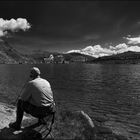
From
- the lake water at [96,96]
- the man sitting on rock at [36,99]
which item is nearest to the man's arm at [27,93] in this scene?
the man sitting on rock at [36,99]

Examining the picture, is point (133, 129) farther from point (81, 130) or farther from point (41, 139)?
point (41, 139)

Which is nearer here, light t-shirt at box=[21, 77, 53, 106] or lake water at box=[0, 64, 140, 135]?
light t-shirt at box=[21, 77, 53, 106]

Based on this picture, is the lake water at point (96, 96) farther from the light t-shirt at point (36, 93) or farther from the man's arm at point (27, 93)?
the man's arm at point (27, 93)

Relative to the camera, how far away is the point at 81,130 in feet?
33.4

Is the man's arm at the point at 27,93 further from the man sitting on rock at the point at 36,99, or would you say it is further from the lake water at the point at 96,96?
the lake water at the point at 96,96

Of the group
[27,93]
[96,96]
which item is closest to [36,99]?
[27,93]

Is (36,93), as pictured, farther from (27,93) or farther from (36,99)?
(27,93)

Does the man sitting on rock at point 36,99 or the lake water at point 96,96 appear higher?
the man sitting on rock at point 36,99

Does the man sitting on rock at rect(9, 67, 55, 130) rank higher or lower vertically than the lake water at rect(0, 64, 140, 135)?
higher

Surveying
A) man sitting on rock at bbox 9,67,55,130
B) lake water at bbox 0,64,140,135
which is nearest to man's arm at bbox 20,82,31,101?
man sitting on rock at bbox 9,67,55,130

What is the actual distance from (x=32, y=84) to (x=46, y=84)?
0.73 meters

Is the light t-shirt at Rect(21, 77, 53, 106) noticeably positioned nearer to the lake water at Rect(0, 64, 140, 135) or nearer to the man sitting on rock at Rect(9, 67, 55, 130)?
the man sitting on rock at Rect(9, 67, 55, 130)

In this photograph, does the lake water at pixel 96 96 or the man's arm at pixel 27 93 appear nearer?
the man's arm at pixel 27 93

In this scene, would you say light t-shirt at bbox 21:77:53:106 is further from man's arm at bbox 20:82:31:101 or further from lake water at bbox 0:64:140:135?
lake water at bbox 0:64:140:135
